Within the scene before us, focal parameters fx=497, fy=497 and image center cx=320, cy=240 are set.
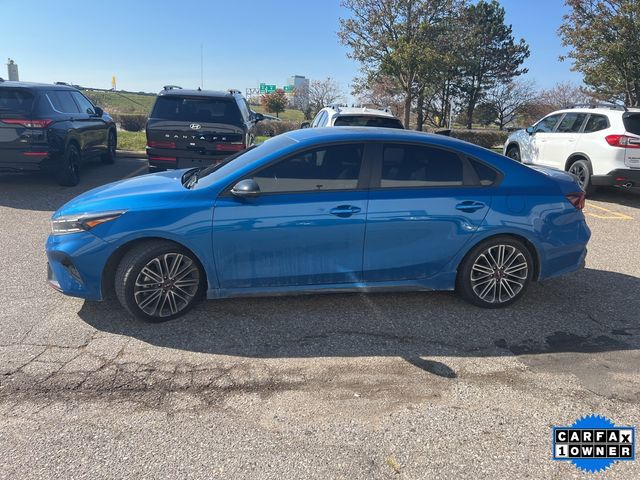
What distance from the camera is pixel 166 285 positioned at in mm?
3936

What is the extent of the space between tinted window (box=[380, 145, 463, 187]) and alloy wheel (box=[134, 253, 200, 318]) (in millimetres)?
1730

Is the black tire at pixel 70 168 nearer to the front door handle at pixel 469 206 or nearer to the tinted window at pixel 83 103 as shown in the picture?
the tinted window at pixel 83 103

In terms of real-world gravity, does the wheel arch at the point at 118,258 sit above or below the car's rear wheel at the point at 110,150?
below

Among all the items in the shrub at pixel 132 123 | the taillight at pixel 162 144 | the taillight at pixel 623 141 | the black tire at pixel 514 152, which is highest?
the shrub at pixel 132 123

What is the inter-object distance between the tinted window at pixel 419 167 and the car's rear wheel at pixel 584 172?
6334 millimetres

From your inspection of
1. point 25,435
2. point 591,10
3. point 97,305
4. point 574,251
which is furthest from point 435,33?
point 25,435

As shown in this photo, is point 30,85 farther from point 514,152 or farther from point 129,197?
point 514,152

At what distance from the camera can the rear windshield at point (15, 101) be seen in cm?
790

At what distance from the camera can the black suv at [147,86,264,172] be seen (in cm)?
798

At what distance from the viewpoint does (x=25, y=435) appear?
2.71 meters

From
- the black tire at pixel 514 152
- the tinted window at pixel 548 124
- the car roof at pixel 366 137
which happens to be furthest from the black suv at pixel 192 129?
the black tire at pixel 514 152

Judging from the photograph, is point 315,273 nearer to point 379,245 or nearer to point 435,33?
point 379,245

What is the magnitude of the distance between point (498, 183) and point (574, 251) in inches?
39.9

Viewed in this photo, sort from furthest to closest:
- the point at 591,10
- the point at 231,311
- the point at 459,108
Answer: the point at 459,108 → the point at 591,10 → the point at 231,311
